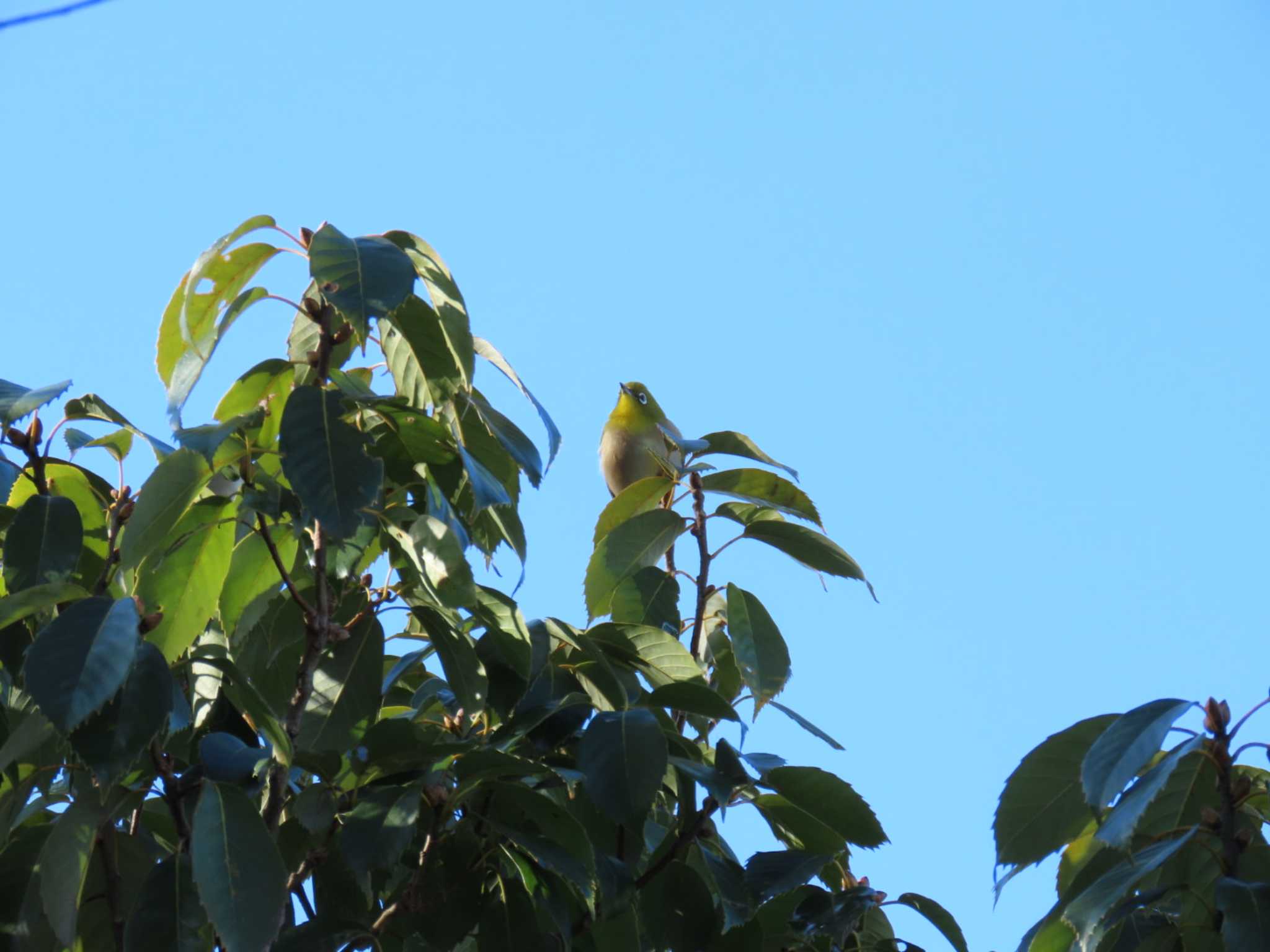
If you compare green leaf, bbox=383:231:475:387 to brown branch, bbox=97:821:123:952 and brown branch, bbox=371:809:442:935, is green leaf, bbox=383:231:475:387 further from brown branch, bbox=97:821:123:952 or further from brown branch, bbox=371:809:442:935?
brown branch, bbox=97:821:123:952

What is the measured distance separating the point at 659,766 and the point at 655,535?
1.59ft

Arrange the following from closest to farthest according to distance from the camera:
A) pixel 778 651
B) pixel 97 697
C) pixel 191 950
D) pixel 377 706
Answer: pixel 97 697 → pixel 191 950 → pixel 377 706 → pixel 778 651

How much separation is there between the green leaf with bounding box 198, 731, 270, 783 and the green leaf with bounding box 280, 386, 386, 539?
0.32m

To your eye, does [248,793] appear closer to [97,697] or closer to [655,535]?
[97,697]

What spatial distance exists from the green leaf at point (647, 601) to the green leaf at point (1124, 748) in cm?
66

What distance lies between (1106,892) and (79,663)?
0.97 metres

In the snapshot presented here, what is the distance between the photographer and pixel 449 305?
147 centimetres

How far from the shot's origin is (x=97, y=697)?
46.6 inches

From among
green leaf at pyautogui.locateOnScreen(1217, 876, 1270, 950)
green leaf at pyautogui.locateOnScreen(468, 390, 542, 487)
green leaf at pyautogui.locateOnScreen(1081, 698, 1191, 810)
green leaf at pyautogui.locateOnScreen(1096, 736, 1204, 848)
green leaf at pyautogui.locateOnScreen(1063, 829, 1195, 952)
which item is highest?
green leaf at pyautogui.locateOnScreen(468, 390, 542, 487)

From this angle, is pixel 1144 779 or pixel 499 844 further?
pixel 499 844

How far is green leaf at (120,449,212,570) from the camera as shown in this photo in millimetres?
1368

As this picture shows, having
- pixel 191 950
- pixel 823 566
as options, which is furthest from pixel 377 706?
pixel 823 566

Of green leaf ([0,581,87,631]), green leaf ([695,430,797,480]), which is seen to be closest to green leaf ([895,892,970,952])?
green leaf ([695,430,797,480])

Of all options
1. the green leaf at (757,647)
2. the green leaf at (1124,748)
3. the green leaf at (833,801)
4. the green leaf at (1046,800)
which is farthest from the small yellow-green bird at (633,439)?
the green leaf at (1124,748)
